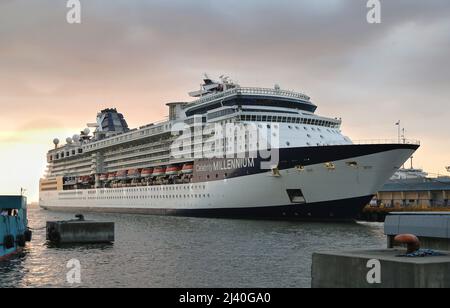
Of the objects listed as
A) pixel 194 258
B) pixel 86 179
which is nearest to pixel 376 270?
pixel 194 258

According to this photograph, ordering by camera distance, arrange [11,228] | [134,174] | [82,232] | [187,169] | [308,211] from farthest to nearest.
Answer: [134,174], [187,169], [308,211], [82,232], [11,228]

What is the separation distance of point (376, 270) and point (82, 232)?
95.2 feet

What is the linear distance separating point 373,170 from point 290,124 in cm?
1268

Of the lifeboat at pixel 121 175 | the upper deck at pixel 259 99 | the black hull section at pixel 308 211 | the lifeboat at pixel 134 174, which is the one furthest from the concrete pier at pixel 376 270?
the lifeboat at pixel 121 175

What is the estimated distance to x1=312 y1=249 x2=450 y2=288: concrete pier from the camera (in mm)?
13249

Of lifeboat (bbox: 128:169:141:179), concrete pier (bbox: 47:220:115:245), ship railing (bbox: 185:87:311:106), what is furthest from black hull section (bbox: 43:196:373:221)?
lifeboat (bbox: 128:169:141:179)

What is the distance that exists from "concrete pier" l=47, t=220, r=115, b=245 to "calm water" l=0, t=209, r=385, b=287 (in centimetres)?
100

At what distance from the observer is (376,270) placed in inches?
555

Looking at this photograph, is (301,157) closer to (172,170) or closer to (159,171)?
(172,170)

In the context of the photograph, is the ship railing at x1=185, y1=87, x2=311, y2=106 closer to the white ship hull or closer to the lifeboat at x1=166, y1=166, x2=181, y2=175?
the lifeboat at x1=166, y1=166, x2=181, y2=175

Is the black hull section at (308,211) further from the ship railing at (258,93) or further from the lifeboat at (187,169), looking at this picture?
the ship railing at (258,93)

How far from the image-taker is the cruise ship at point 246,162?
163ft
